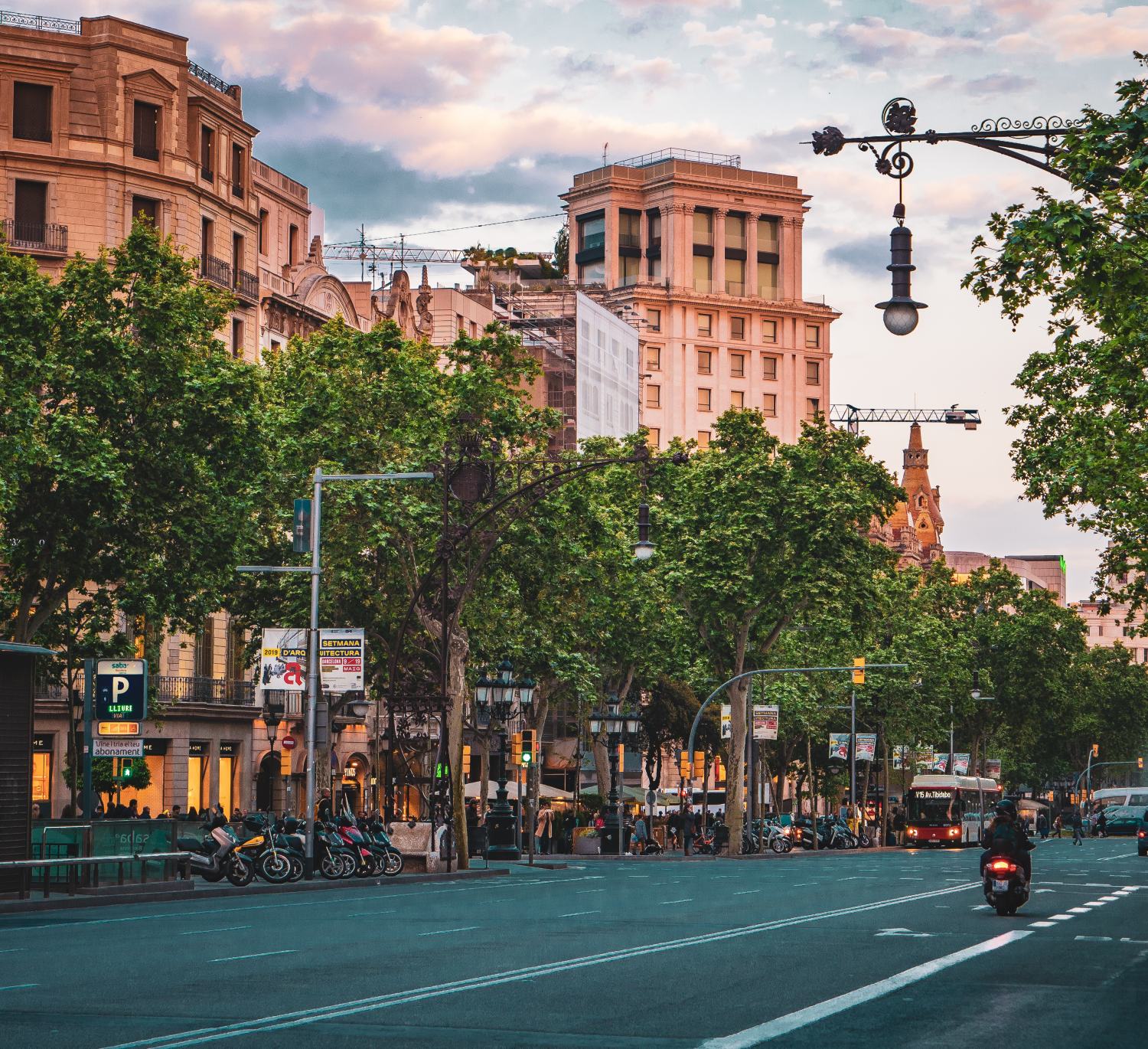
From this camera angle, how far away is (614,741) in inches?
2313

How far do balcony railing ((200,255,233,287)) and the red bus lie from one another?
39535 millimetres

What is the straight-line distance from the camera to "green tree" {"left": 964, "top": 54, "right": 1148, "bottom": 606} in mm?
19094

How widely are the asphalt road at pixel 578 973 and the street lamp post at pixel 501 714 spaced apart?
16835mm

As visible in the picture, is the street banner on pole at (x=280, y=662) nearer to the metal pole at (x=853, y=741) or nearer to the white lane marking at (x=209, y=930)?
the white lane marking at (x=209, y=930)

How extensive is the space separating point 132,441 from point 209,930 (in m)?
20.9

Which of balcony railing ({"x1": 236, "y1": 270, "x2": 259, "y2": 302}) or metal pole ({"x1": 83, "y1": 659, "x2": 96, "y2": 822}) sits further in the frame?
balcony railing ({"x1": 236, "y1": 270, "x2": 259, "y2": 302})

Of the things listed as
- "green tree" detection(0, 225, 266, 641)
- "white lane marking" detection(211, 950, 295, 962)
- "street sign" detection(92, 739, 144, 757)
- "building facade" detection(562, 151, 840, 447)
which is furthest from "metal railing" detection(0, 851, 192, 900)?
"building facade" detection(562, 151, 840, 447)

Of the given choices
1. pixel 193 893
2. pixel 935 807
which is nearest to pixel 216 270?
pixel 193 893

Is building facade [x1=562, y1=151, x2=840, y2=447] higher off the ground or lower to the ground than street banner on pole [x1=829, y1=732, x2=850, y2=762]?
higher

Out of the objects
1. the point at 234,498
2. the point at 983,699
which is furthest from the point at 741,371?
the point at 234,498

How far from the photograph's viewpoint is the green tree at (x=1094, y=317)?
752 inches

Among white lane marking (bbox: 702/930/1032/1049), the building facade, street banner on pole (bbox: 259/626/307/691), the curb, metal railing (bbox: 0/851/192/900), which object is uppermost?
the building facade

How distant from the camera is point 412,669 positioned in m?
55.0

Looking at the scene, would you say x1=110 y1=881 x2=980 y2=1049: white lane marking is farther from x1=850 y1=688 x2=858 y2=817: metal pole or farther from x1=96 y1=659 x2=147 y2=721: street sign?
x1=850 y1=688 x2=858 y2=817: metal pole
